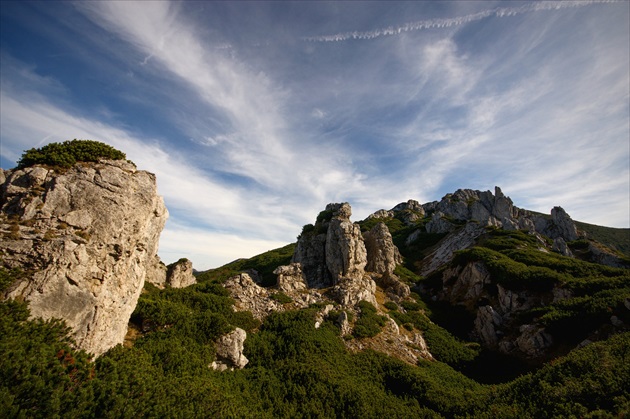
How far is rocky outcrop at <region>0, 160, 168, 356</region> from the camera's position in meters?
12.3

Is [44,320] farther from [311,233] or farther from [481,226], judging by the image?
[481,226]

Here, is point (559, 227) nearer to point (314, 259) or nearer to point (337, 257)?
point (337, 257)

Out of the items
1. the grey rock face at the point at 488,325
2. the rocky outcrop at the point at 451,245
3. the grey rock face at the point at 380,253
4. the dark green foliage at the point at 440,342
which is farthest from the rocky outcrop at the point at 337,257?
the rocky outcrop at the point at 451,245

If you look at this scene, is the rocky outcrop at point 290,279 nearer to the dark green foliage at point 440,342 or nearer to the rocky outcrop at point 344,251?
the rocky outcrop at point 344,251

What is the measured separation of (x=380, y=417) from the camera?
17609mm

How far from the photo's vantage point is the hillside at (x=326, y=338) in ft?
36.0

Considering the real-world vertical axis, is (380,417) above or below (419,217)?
below

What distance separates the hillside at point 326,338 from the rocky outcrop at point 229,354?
0.09 metres

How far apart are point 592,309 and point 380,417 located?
2578cm

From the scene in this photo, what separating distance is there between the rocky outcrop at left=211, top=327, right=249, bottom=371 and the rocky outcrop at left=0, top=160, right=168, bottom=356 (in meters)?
6.97

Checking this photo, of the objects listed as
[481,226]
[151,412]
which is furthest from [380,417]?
[481,226]

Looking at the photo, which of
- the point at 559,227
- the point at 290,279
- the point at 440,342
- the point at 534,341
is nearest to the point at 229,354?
the point at 290,279

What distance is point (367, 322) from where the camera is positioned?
2942 centimetres

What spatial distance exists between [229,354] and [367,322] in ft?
50.6
